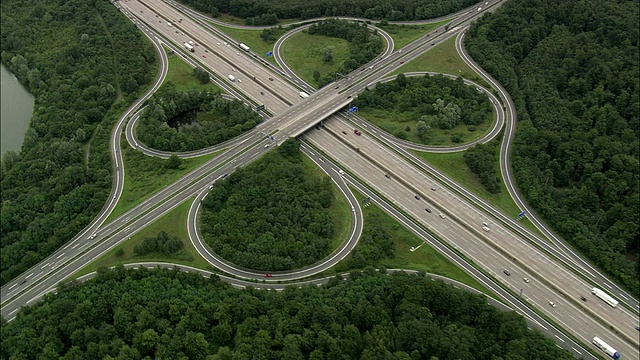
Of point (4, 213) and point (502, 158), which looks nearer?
point (4, 213)

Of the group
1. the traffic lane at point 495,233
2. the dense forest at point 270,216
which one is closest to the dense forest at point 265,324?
the dense forest at point 270,216

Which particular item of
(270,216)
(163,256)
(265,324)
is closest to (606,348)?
(265,324)

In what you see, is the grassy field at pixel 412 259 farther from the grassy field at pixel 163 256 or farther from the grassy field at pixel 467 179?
the grassy field at pixel 163 256

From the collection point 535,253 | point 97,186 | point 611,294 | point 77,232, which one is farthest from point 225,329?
point 611,294

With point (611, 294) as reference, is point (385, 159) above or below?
above

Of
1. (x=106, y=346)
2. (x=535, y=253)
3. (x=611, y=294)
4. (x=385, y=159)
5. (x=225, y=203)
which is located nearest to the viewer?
(x=106, y=346)

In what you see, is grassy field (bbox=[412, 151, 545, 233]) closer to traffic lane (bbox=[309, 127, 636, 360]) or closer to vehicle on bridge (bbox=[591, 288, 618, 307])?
traffic lane (bbox=[309, 127, 636, 360])

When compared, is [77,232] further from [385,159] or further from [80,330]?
[385,159]
